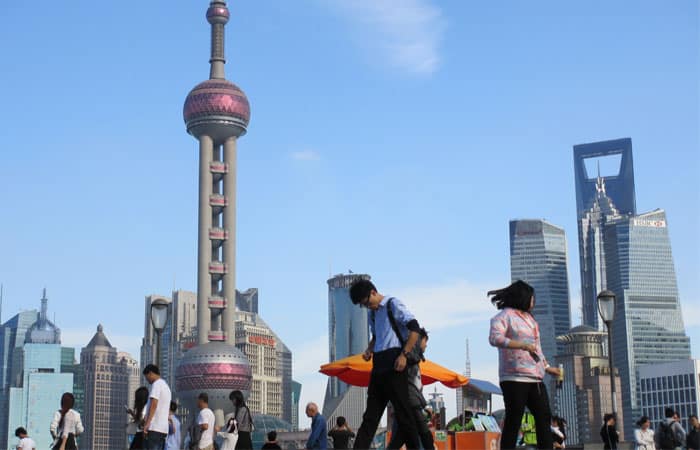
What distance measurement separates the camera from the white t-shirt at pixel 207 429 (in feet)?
56.6

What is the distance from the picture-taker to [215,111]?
548 feet

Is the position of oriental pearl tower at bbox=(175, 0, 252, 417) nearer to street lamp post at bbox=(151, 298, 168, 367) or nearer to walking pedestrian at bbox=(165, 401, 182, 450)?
street lamp post at bbox=(151, 298, 168, 367)

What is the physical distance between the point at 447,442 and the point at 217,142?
5966 inches

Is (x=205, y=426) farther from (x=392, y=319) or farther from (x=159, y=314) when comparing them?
(x=159, y=314)

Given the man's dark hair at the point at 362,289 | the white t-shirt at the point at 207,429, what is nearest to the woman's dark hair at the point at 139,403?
the white t-shirt at the point at 207,429

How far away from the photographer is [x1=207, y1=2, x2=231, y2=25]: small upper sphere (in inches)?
6914

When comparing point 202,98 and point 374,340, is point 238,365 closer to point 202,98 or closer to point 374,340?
point 202,98

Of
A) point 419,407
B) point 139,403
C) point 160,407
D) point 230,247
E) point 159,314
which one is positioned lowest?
point 419,407

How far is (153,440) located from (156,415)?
0.31 meters

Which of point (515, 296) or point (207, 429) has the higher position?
point (515, 296)

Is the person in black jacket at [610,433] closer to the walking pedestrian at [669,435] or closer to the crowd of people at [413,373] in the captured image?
the walking pedestrian at [669,435]

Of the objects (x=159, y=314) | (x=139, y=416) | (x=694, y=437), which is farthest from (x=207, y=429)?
(x=159, y=314)

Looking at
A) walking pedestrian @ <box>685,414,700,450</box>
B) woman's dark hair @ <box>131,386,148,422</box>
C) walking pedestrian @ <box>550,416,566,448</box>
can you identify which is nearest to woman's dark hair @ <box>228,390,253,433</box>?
woman's dark hair @ <box>131,386,148,422</box>

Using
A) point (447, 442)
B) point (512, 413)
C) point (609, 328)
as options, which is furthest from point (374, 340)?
point (609, 328)
